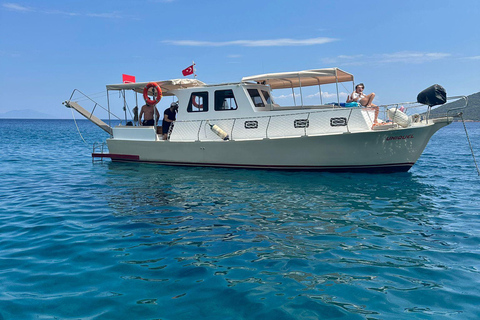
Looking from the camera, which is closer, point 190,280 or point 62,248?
point 190,280

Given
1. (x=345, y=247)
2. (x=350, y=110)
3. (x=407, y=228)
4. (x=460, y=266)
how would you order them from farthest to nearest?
(x=350, y=110) < (x=407, y=228) < (x=345, y=247) < (x=460, y=266)

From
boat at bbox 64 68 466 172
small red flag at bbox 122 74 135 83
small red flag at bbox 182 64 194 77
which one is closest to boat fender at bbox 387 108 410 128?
boat at bbox 64 68 466 172

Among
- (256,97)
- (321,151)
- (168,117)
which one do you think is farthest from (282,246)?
(168,117)

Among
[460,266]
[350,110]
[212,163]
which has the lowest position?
[460,266]

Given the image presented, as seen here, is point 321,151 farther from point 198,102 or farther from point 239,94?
point 198,102

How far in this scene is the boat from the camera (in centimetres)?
1059

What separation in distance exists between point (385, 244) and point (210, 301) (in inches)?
125

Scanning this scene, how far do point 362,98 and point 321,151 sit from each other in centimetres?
230

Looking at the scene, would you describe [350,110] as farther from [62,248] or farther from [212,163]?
[62,248]

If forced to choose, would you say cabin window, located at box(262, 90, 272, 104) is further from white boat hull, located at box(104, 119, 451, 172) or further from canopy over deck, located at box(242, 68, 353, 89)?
white boat hull, located at box(104, 119, 451, 172)

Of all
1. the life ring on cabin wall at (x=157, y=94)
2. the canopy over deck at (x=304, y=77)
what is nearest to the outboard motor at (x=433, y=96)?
the canopy over deck at (x=304, y=77)

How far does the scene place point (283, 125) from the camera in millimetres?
11539

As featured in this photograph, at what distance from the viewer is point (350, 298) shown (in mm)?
3738

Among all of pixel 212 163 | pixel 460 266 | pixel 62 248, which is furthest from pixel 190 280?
pixel 212 163
